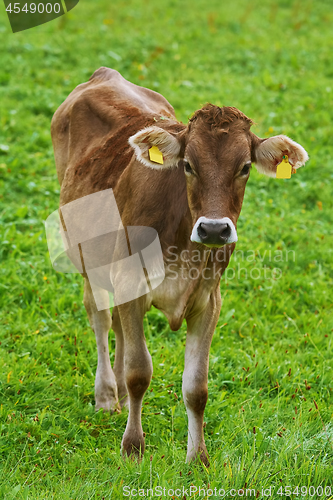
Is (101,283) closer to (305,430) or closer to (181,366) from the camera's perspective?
(181,366)

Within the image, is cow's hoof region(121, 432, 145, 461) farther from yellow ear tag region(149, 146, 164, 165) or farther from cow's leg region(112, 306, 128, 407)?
yellow ear tag region(149, 146, 164, 165)

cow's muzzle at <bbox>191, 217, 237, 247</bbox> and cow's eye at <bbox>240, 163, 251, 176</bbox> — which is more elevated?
cow's eye at <bbox>240, 163, 251, 176</bbox>

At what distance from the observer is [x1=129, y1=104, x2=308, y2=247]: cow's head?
325 cm

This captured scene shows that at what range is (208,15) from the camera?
1416cm

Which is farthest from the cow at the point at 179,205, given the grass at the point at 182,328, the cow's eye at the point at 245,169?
the grass at the point at 182,328

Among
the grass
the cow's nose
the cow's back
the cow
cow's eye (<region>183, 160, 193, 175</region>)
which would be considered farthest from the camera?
the cow's back

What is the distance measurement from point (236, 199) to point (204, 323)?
38.1 inches

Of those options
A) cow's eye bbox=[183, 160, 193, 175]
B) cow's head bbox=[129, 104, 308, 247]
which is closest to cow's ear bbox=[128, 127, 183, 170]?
cow's head bbox=[129, 104, 308, 247]

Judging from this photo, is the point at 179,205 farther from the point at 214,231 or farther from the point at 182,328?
the point at 182,328

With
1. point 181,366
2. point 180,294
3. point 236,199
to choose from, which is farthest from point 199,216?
point 181,366

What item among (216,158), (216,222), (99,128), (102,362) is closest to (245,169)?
(216,158)

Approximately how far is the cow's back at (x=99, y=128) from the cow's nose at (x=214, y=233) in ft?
3.95

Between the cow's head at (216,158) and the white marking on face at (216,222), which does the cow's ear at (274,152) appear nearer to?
the cow's head at (216,158)

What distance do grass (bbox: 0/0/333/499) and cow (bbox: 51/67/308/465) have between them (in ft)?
1.03
